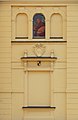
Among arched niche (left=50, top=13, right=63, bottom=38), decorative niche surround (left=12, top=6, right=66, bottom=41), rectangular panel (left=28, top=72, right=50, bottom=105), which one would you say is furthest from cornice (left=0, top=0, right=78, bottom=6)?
rectangular panel (left=28, top=72, right=50, bottom=105)

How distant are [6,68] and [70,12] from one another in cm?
344

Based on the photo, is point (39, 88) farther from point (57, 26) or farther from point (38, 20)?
point (38, 20)

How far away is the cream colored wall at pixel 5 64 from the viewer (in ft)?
72.3

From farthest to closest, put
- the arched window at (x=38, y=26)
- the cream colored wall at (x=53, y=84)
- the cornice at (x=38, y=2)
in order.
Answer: the arched window at (x=38, y=26), the cream colored wall at (x=53, y=84), the cornice at (x=38, y=2)

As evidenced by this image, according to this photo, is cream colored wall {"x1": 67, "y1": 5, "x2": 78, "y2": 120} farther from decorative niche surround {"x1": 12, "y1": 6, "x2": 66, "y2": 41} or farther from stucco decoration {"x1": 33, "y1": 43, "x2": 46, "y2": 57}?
stucco decoration {"x1": 33, "y1": 43, "x2": 46, "y2": 57}

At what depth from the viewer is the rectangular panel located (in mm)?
22109

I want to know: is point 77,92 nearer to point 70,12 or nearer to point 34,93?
point 34,93

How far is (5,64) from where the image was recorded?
22.1 meters

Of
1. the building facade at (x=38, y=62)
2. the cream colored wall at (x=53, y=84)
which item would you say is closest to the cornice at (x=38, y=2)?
the building facade at (x=38, y=62)

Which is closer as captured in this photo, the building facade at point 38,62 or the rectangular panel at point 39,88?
the building facade at point 38,62

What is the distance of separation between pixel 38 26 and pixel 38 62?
150 cm

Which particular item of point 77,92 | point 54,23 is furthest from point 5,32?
A: point 77,92

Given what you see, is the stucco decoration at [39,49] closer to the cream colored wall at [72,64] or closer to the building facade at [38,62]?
the building facade at [38,62]

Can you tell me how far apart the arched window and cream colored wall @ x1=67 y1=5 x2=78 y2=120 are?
1.08 metres
